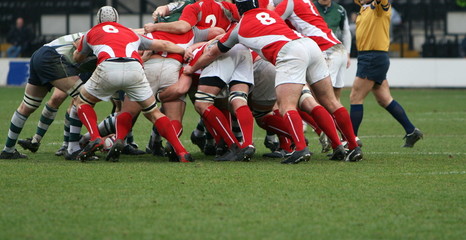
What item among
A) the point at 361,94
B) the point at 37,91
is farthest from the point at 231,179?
the point at 361,94

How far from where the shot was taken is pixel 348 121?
359 inches

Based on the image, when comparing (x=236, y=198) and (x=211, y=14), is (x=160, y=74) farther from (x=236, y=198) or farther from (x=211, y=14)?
(x=236, y=198)

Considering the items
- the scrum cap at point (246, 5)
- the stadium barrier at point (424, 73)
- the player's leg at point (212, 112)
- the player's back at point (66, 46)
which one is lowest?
the stadium barrier at point (424, 73)

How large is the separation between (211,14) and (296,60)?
175cm

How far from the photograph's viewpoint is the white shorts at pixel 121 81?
28.4 feet

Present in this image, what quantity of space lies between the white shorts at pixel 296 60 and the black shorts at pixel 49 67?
2.33 m

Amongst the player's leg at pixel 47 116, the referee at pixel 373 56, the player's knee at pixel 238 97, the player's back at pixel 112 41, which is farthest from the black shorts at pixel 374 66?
the player's leg at pixel 47 116

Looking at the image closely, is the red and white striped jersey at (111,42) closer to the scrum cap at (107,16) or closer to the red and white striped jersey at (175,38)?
the scrum cap at (107,16)

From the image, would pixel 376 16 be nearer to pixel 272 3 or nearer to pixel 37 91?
pixel 272 3

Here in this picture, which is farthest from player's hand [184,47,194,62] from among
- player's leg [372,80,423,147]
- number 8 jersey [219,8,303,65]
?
player's leg [372,80,423,147]

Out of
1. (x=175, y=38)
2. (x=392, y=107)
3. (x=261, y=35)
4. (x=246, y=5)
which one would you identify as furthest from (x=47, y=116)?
(x=392, y=107)

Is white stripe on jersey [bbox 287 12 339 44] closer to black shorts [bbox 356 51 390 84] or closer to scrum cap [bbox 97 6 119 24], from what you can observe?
black shorts [bbox 356 51 390 84]

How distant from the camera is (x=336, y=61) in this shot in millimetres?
11078

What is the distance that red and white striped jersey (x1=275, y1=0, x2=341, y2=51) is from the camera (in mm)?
9984
